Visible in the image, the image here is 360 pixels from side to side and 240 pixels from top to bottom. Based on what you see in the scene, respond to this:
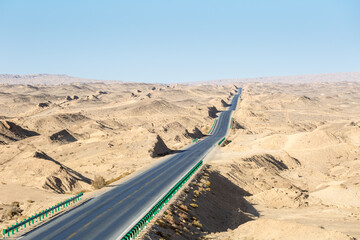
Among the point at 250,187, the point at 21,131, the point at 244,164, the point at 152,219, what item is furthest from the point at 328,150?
the point at 21,131

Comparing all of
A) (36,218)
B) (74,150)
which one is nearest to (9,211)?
(36,218)

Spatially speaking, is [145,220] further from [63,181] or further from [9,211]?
[63,181]

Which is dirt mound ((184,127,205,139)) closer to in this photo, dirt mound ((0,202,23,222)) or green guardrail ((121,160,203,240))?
green guardrail ((121,160,203,240))

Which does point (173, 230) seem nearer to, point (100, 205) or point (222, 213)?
point (100, 205)

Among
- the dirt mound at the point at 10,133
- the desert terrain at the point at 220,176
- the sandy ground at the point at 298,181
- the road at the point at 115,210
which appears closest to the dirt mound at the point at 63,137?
the desert terrain at the point at 220,176

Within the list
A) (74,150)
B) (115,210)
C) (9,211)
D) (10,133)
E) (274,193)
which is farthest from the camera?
(10,133)

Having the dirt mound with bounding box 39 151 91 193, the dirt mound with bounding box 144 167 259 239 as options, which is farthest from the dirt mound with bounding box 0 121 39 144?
the dirt mound with bounding box 144 167 259 239
